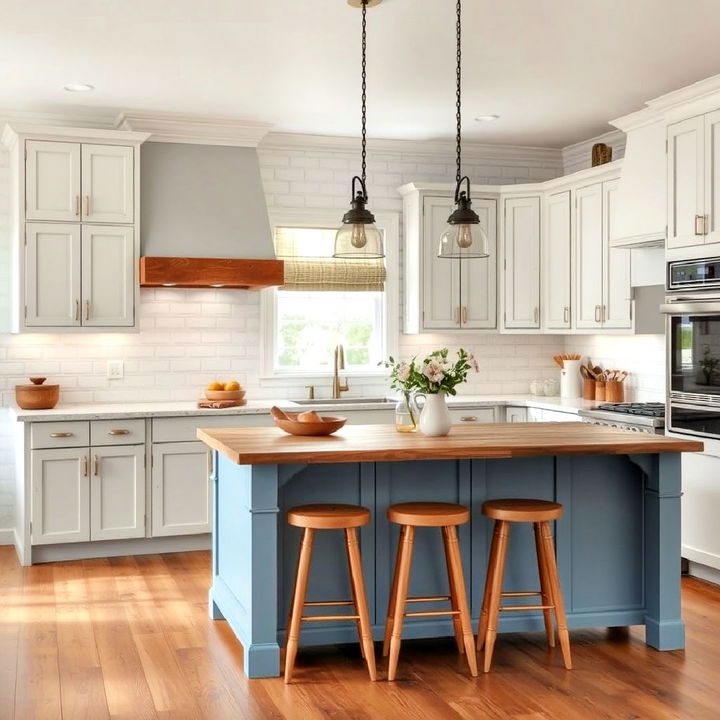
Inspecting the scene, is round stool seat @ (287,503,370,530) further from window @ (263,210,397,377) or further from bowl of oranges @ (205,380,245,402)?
window @ (263,210,397,377)

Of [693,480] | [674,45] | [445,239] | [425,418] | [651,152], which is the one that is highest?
[674,45]

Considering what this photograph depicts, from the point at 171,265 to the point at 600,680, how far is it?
148 inches

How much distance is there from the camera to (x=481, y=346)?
7.73 m

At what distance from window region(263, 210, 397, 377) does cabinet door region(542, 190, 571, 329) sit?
110cm

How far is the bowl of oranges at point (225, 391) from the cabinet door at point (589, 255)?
2351mm

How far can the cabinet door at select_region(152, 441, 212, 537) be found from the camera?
6336mm

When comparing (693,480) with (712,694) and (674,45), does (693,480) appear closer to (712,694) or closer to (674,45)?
(712,694)

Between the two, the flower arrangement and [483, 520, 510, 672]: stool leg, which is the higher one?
the flower arrangement

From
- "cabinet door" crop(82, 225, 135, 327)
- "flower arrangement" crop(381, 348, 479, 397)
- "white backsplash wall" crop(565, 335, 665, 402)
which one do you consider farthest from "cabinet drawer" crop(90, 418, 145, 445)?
"white backsplash wall" crop(565, 335, 665, 402)

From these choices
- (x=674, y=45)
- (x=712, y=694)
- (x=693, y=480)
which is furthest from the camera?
(x=693, y=480)

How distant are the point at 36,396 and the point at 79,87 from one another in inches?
74.2

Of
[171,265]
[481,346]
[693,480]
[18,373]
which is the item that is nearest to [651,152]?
[693,480]

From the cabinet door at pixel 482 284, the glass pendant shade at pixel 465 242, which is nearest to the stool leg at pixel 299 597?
the glass pendant shade at pixel 465 242

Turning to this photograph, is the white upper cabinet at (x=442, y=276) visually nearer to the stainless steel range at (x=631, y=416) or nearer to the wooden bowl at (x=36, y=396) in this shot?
the stainless steel range at (x=631, y=416)
